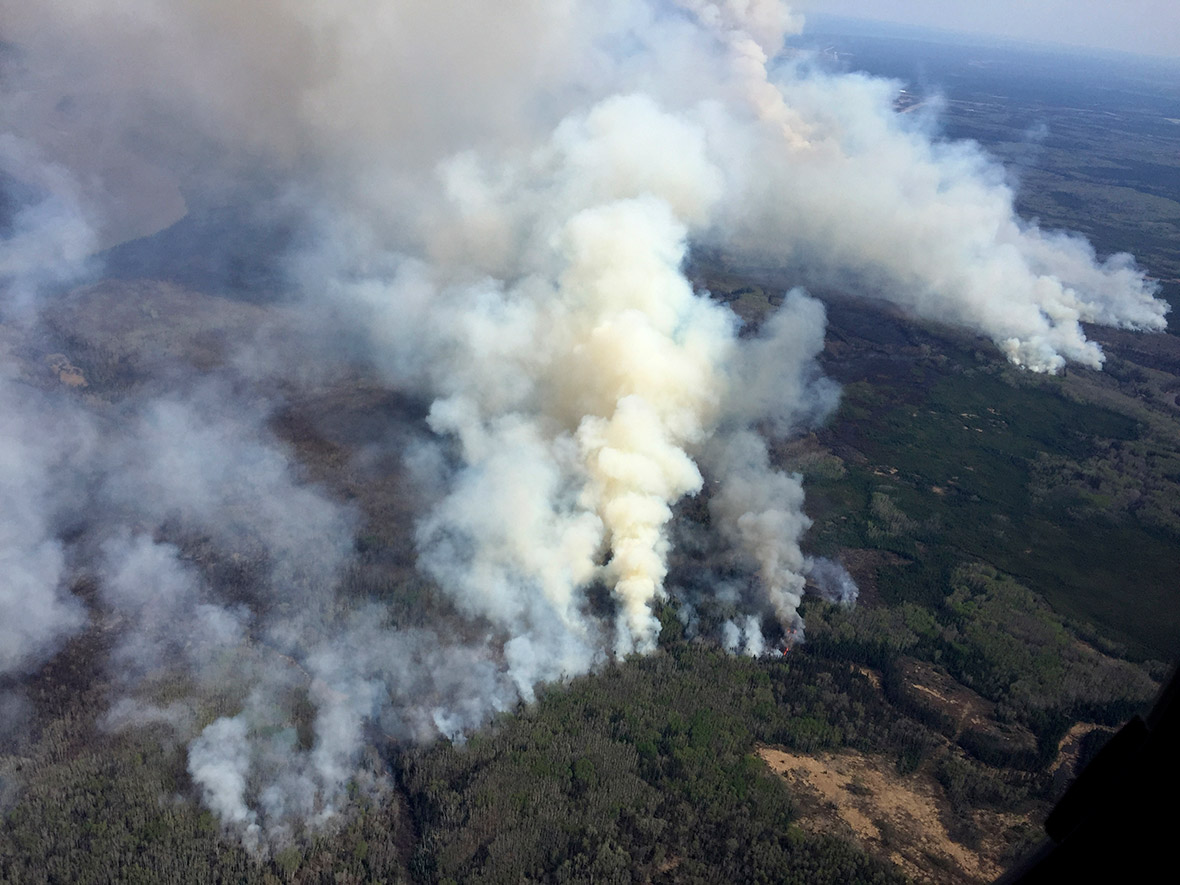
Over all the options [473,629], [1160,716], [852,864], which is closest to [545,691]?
[473,629]

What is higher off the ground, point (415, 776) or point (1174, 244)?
point (1174, 244)

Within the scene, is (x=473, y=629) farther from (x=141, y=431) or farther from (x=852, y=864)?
(x=141, y=431)

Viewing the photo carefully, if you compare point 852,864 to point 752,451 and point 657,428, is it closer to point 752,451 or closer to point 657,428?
point 657,428

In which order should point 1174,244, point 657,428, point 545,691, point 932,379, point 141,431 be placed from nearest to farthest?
point 545,691 → point 657,428 → point 141,431 → point 932,379 → point 1174,244

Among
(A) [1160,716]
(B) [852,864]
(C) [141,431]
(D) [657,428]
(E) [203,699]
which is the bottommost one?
(C) [141,431]

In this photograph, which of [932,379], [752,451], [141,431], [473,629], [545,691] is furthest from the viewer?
[932,379]

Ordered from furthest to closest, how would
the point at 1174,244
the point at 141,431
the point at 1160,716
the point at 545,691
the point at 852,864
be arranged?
the point at 1174,244 → the point at 141,431 → the point at 545,691 → the point at 852,864 → the point at 1160,716

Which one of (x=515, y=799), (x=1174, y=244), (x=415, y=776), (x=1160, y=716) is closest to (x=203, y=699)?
(x=415, y=776)

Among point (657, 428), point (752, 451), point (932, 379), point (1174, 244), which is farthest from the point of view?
point (1174, 244)

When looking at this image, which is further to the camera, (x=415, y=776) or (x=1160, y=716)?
(x=415, y=776)
